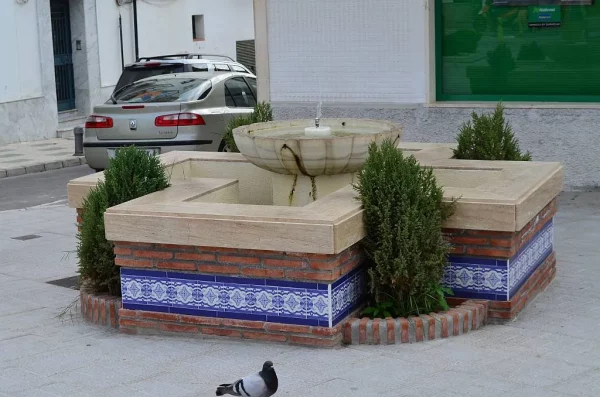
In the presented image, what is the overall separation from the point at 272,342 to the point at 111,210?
1341 millimetres

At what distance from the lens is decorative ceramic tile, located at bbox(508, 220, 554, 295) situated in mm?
7050

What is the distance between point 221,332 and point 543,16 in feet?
23.5

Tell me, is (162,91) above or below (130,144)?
above

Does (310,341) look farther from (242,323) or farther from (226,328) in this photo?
(226,328)

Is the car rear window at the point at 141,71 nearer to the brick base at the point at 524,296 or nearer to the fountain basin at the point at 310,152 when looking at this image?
the fountain basin at the point at 310,152

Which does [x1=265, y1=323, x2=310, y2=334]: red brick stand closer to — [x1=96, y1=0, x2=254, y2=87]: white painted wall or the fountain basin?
the fountain basin

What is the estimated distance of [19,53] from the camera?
68.4ft

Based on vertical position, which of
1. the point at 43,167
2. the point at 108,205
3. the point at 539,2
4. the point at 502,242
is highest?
the point at 539,2

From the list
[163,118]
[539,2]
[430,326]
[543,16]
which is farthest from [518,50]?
[430,326]

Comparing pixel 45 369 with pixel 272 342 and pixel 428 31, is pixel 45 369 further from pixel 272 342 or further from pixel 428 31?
pixel 428 31

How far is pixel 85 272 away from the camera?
745cm

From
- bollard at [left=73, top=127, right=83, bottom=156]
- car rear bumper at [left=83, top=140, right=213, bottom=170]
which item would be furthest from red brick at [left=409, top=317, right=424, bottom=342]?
bollard at [left=73, top=127, right=83, bottom=156]

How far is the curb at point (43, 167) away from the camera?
17000 millimetres

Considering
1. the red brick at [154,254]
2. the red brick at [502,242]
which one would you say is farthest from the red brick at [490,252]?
the red brick at [154,254]
